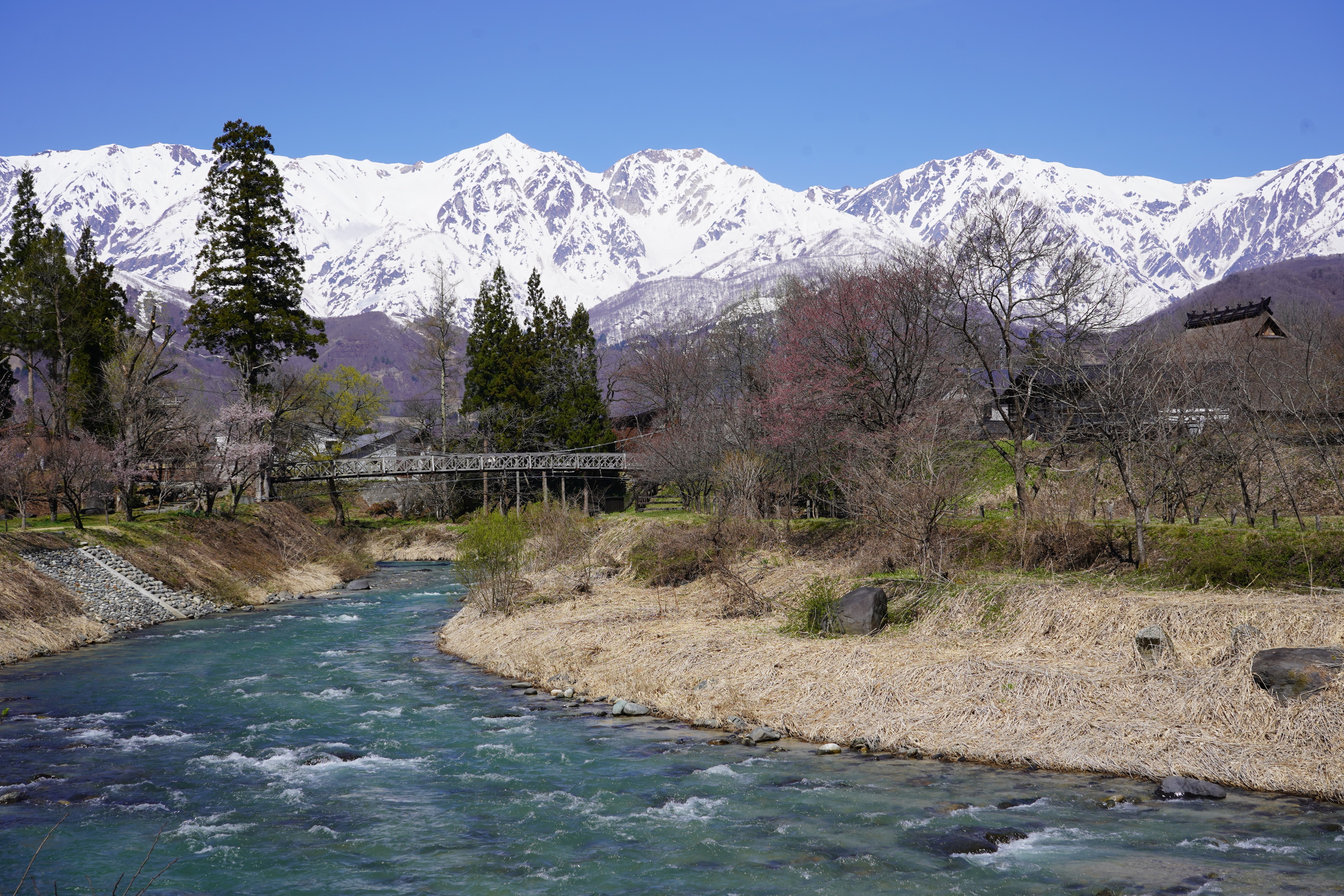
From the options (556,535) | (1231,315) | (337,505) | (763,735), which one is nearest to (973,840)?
(763,735)

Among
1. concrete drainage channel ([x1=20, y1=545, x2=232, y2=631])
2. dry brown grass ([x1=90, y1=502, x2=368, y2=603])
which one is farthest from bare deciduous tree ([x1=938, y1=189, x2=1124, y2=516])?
dry brown grass ([x1=90, y1=502, x2=368, y2=603])

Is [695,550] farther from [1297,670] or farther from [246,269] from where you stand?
[246,269]

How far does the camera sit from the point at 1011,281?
2480 cm

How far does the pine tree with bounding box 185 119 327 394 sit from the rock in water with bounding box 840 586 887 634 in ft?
118

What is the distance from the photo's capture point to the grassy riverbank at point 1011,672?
455 inches

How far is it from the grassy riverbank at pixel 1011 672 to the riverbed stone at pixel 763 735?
0.31 m

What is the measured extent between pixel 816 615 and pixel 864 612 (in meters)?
1.03

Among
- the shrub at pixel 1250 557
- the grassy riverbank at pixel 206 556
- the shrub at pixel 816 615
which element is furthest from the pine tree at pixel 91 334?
the shrub at pixel 1250 557

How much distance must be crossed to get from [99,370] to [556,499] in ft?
78.3

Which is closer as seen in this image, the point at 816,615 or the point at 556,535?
the point at 816,615

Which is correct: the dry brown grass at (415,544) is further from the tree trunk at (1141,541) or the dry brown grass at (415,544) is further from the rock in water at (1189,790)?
the rock in water at (1189,790)

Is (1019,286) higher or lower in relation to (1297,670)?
higher

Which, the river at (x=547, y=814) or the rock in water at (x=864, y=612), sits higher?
the rock in water at (x=864, y=612)

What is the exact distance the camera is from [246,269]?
44906mm
